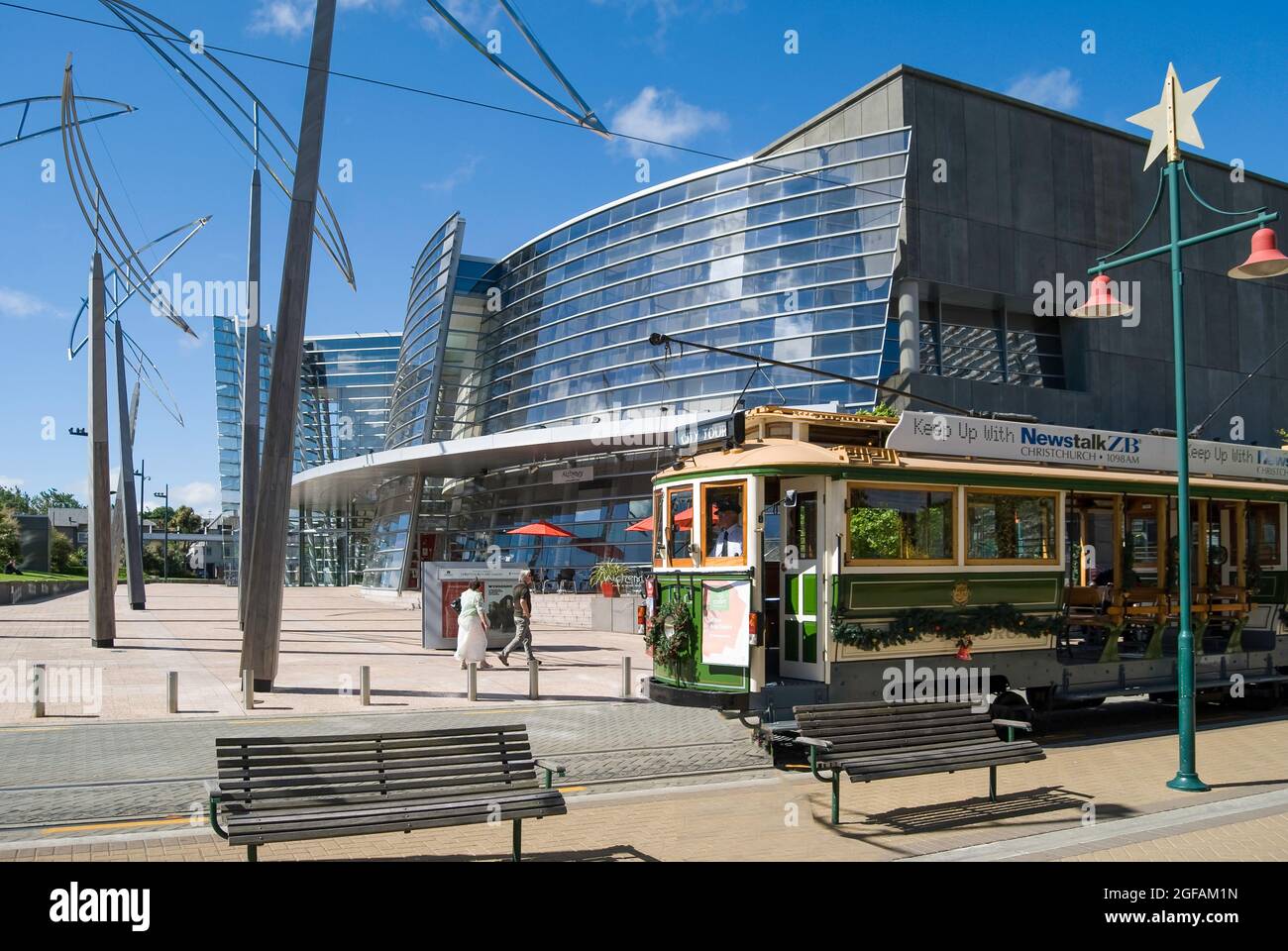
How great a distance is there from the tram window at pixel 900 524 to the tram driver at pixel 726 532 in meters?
Result: 1.21

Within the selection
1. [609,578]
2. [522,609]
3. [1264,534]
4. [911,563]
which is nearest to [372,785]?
[911,563]

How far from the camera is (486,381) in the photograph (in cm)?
5484

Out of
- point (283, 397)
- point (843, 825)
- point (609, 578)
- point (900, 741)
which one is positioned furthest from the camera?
point (609, 578)

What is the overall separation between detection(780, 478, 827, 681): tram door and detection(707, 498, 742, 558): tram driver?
0.56m

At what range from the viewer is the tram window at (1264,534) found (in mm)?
15180

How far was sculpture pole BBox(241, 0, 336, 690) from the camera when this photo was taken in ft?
52.9

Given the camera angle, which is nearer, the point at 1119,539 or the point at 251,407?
the point at 1119,539

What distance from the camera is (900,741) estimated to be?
873 cm

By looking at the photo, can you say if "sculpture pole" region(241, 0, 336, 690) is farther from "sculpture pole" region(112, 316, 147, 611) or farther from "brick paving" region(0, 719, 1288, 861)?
"sculpture pole" region(112, 316, 147, 611)

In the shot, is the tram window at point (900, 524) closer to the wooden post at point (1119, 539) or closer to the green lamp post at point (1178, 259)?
the green lamp post at point (1178, 259)

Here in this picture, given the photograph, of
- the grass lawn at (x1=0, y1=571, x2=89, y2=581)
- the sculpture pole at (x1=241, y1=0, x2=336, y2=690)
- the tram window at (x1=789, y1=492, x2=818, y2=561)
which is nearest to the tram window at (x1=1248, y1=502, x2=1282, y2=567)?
the tram window at (x1=789, y1=492, x2=818, y2=561)

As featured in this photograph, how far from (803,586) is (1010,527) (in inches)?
110

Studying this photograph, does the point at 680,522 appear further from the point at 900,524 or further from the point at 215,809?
the point at 215,809
